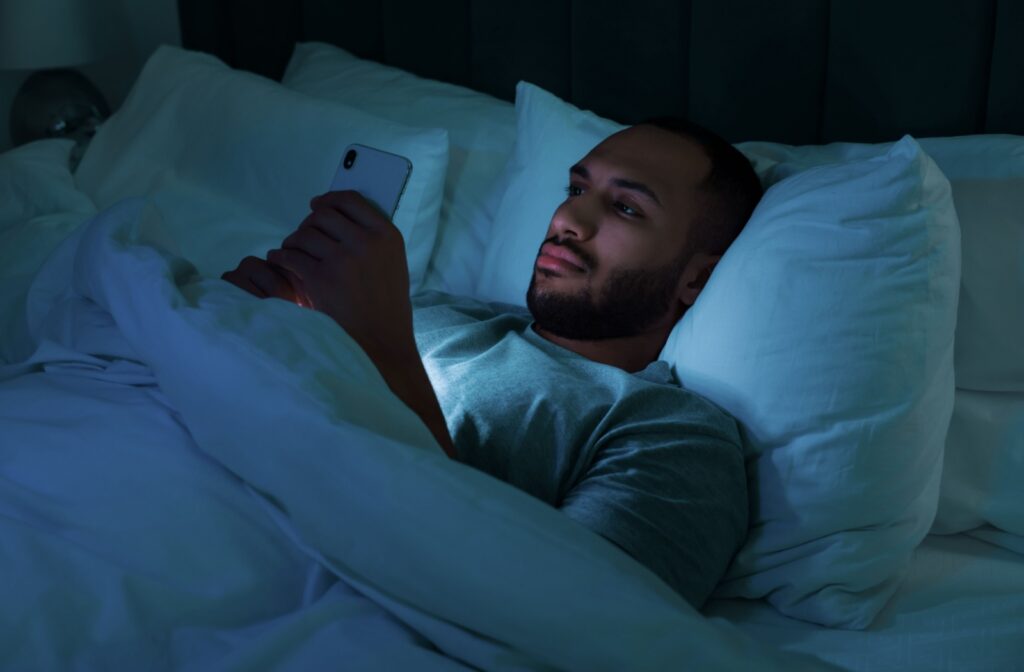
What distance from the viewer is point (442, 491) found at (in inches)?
34.0

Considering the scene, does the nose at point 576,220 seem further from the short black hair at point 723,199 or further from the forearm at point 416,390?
the forearm at point 416,390

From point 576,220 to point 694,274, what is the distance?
0.17 m

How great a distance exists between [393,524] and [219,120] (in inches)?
52.6

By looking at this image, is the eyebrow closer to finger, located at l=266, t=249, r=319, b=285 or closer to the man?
the man

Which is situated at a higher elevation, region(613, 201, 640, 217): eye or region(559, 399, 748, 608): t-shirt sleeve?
region(613, 201, 640, 217): eye

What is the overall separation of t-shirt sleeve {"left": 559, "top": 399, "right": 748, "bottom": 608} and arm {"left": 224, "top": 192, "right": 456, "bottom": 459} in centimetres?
18

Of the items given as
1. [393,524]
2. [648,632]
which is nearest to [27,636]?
[393,524]

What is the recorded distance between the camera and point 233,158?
1927mm

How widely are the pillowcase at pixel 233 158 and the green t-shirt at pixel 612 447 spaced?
1.65 feet

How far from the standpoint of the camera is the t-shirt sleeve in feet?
3.38

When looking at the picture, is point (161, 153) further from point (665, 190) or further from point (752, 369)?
point (752, 369)

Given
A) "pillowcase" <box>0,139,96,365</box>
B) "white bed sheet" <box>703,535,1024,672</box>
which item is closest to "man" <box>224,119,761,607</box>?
"white bed sheet" <box>703,535,1024,672</box>

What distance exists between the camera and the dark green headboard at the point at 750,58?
145 centimetres

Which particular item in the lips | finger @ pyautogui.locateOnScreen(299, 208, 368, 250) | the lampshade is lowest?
the lips
